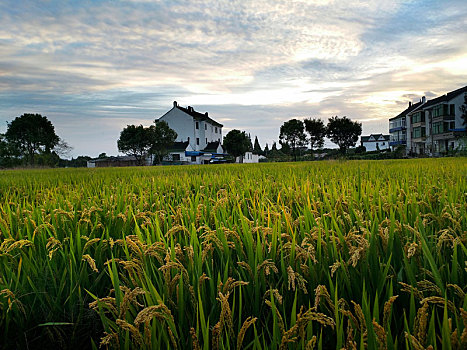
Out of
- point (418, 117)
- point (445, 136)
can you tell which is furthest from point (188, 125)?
point (445, 136)

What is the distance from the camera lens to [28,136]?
49.7 m

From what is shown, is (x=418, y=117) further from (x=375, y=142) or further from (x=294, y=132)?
(x=375, y=142)

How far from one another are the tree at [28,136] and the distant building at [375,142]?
9803 cm

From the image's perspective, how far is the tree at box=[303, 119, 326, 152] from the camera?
7650 cm

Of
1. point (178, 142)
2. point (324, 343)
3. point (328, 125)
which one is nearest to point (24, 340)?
point (324, 343)

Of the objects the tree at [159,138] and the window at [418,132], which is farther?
the window at [418,132]

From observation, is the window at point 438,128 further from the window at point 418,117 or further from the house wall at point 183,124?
the house wall at point 183,124

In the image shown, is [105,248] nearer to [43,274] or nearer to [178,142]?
[43,274]

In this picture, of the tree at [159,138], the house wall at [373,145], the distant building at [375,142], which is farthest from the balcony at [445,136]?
the house wall at [373,145]

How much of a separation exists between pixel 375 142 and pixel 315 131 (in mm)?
51186

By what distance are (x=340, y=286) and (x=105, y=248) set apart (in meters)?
1.16

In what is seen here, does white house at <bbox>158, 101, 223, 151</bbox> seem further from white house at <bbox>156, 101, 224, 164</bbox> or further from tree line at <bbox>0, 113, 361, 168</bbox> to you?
tree line at <bbox>0, 113, 361, 168</bbox>

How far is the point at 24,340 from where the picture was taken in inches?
47.6

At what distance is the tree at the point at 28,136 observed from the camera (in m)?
49.1
